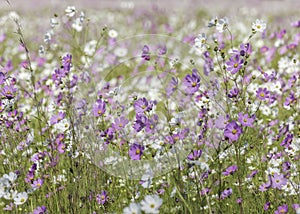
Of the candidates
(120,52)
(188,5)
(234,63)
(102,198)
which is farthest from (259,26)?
(188,5)

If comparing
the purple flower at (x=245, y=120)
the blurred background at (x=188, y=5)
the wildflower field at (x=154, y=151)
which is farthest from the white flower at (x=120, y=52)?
the blurred background at (x=188, y=5)

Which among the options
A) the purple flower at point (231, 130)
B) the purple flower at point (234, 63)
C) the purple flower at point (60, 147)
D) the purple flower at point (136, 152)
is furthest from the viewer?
the purple flower at point (60, 147)

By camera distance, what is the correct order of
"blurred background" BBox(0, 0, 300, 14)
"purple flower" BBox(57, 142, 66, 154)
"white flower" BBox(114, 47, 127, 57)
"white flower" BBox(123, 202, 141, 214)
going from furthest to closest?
"blurred background" BBox(0, 0, 300, 14) → "white flower" BBox(114, 47, 127, 57) → "purple flower" BBox(57, 142, 66, 154) → "white flower" BBox(123, 202, 141, 214)

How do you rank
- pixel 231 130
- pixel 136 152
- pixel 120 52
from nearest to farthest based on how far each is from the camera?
pixel 231 130 → pixel 136 152 → pixel 120 52

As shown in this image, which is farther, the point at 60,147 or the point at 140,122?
the point at 60,147

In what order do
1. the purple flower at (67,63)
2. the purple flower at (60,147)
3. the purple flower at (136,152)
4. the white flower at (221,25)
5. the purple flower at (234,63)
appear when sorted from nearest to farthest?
the purple flower at (136,152) → the purple flower at (234,63) → the white flower at (221,25) → the purple flower at (67,63) → the purple flower at (60,147)

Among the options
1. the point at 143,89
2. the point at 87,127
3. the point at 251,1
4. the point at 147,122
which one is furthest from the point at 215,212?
the point at 251,1

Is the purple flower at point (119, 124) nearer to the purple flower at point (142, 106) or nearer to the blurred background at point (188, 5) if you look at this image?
the purple flower at point (142, 106)

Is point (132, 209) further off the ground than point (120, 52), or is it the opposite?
point (120, 52)

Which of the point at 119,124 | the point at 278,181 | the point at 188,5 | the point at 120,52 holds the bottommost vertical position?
the point at 278,181

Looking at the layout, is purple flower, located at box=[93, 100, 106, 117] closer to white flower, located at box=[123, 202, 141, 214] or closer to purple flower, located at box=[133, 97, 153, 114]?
purple flower, located at box=[133, 97, 153, 114]

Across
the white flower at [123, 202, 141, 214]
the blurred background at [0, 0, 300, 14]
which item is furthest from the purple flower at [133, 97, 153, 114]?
the blurred background at [0, 0, 300, 14]

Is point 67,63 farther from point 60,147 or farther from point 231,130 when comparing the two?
point 231,130

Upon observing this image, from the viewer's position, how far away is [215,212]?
245cm
